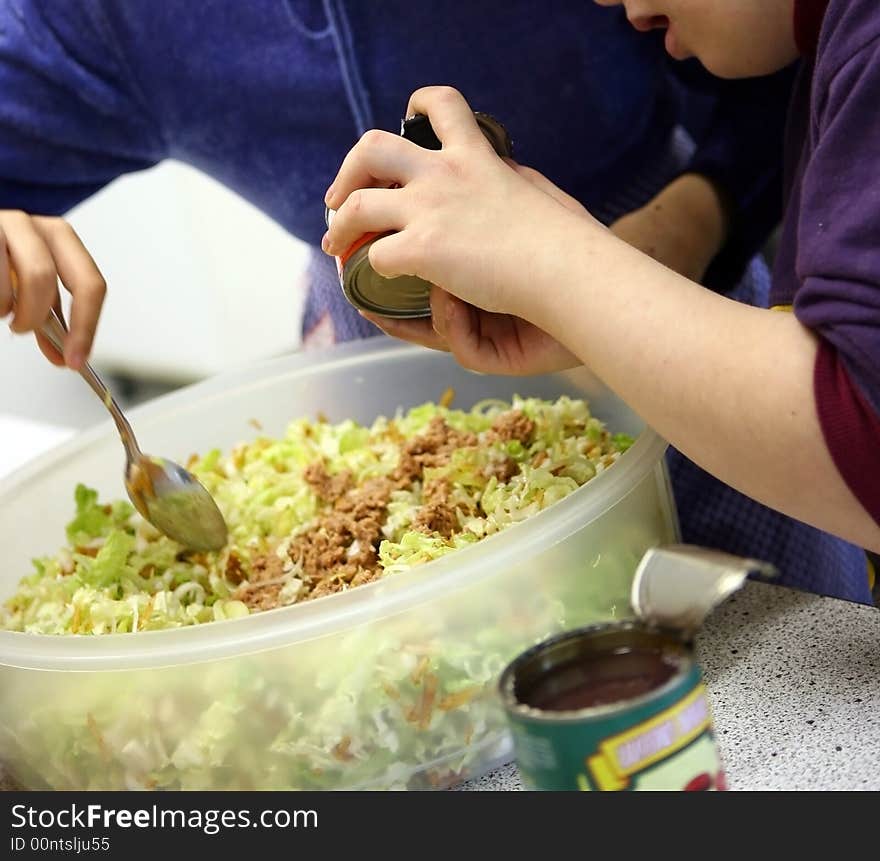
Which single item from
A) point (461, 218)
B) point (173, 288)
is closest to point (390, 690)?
point (461, 218)

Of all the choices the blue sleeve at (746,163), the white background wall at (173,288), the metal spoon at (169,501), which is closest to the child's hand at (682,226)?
the blue sleeve at (746,163)

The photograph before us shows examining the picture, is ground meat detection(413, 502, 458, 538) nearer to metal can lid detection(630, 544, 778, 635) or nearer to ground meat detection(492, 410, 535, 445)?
ground meat detection(492, 410, 535, 445)

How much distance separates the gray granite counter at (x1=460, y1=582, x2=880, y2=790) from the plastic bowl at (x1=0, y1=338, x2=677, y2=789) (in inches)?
2.6

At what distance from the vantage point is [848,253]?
0.56m

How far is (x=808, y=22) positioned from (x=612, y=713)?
472mm

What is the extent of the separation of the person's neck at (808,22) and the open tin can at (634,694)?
0.37 meters

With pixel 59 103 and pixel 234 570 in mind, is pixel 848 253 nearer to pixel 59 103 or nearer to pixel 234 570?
pixel 234 570

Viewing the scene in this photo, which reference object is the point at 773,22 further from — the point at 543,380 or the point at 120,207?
the point at 120,207

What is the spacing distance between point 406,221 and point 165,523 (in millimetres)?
350

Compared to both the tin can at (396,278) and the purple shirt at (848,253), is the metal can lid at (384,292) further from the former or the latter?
the purple shirt at (848,253)

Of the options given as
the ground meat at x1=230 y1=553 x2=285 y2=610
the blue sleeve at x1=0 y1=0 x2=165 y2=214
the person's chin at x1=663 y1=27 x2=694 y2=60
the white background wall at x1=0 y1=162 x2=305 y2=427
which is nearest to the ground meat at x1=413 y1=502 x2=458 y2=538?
the ground meat at x1=230 y1=553 x2=285 y2=610

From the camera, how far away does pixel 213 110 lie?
1.12 m
